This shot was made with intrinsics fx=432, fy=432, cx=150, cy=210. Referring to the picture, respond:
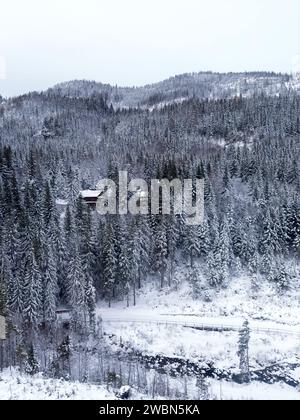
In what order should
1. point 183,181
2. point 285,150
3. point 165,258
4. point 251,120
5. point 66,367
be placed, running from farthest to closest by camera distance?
point 251,120, point 285,150, point 183,181, point 165,258, point 66,367

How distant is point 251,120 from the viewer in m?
146

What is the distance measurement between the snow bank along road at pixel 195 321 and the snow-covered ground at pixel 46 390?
30.3m

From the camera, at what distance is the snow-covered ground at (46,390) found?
23141 mm

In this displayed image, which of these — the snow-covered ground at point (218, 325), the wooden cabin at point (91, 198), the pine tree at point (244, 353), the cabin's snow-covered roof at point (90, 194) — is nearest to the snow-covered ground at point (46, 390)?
the snow-covered ground at point (218, 325)

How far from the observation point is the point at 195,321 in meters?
55.9

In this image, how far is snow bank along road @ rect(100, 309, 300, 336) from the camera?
53.1 m

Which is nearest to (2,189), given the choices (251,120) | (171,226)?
(171,226)

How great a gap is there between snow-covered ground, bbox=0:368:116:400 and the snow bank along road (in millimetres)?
30299

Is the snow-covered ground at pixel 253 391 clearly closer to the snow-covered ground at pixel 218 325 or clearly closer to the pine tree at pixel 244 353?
the snow-covered ground at pixel 218 325

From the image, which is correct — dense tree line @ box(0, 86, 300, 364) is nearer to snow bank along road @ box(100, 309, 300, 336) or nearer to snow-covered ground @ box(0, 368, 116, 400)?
snow bank along road @ box(100, 309, 300, 336)

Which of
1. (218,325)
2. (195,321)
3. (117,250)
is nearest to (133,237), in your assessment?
(117,250)

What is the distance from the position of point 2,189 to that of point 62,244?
20.7 m
